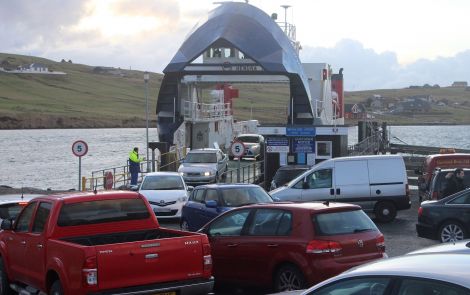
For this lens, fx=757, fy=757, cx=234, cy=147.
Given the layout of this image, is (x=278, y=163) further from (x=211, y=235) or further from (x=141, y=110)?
(x=141, y=110)

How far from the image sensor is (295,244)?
34.0ft

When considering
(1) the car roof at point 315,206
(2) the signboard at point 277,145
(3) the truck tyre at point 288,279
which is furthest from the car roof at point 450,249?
(2) the signboard at point 277,145

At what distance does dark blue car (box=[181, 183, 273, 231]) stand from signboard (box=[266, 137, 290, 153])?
12.5 metres

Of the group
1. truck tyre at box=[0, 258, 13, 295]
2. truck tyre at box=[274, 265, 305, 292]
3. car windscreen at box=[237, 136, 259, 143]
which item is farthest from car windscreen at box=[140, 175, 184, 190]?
car windscreen at box=[237, 136, 259, 143]

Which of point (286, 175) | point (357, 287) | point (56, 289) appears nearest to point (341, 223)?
point (56, 289)

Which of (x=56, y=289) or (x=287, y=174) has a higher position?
(x=287, y=174)

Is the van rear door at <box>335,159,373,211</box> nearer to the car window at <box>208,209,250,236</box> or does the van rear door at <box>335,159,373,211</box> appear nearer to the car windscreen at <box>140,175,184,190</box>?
the car windscreen at <box>140,175,184,190</box>

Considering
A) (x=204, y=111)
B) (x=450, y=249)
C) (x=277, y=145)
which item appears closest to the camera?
(x=450, y=249)

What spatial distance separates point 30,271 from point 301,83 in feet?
97.8

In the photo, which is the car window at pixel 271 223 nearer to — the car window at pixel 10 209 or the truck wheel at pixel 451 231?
the car window at pixel 10 209

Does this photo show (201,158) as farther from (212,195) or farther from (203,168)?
(212,195)

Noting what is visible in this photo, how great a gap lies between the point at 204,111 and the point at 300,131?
1523 cm

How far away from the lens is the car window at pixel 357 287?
4.98m

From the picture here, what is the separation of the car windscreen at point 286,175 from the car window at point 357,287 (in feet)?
69.4
